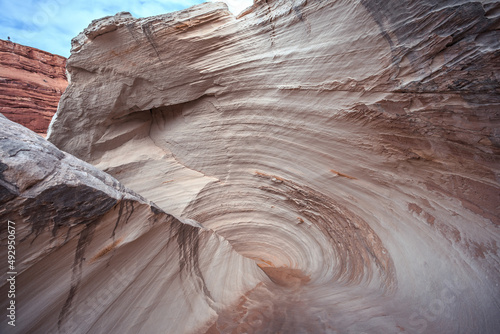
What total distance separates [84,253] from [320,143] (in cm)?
267

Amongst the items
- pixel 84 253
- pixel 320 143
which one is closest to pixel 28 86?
pixel 84 253

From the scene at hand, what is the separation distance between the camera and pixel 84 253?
1766 mm

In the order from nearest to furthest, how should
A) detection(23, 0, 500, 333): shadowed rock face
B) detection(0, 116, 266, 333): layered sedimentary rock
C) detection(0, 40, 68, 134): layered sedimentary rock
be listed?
detection(0, 116, 266, 333): layered sedimentary rock → detection(23, 0, 500, 333): shadowed rock face → detection(0, 40, 68, 134): layered sedimentary rock

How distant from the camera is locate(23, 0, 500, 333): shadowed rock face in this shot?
1935 millimetres

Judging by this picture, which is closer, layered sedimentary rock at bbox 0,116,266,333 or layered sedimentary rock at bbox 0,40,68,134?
layered sedimentary rock at bbox 0,116,266,333

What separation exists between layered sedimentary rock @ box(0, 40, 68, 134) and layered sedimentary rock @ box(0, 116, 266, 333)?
1100 cm

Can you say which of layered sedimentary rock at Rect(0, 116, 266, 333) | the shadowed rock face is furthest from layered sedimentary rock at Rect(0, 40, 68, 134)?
layered sedimentary rock at Rect(0, 116, 266, 333)

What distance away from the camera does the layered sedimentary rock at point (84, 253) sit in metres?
1.46

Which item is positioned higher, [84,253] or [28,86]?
[28,86]

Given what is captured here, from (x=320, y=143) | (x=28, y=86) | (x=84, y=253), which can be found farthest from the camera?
(x=28, y=86)

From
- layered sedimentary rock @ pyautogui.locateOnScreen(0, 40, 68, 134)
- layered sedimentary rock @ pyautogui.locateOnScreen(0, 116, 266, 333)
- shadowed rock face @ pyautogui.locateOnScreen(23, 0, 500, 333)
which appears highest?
layered sedimentary rock @ pyautogui.locateOnScreen(0, 40, 68, 134)

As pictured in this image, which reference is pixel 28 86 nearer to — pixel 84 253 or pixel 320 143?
pixel 84 253

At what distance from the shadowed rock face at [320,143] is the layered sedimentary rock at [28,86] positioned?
27.8 ft

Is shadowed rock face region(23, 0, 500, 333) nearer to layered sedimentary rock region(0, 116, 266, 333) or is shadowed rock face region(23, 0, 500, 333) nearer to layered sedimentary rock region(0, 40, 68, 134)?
layered sedimentary rock region(0, 116, 266, 333)
